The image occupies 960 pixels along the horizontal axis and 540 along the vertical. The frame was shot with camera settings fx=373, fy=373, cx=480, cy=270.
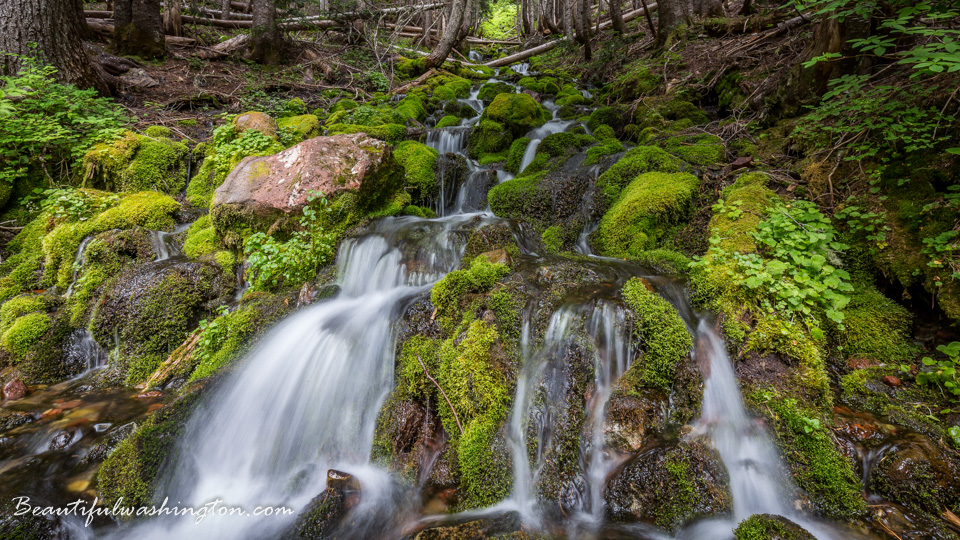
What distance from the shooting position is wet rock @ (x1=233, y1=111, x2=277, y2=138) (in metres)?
6.61

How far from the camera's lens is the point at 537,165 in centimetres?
679

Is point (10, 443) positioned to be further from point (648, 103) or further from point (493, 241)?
point (648, 103)

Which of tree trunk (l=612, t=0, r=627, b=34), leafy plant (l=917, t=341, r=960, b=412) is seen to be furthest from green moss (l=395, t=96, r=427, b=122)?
leafy plant (l=917, t=341, r=960, b=412)

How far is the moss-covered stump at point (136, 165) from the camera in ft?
19.5

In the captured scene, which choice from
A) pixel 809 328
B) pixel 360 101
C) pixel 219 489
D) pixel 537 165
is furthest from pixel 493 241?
pixel 360 101

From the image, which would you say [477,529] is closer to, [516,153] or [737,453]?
[737,453]

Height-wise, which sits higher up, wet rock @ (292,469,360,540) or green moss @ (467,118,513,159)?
green moss @ (467,118,513,159)

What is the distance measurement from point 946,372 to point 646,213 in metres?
2.81

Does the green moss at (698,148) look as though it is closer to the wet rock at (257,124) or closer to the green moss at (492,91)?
the green moss at (492,91)

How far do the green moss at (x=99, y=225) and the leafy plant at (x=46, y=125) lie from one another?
1.47m

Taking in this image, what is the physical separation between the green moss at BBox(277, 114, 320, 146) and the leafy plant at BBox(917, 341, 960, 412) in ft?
26.9

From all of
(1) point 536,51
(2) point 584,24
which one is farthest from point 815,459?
(1) point 536,51

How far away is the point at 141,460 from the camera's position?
2.86 metres

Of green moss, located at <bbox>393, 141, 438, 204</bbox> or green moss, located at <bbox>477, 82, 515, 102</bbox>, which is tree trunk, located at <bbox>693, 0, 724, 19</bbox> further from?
green moss, located at <bbox>393, 141, 438, 204</bbox>
